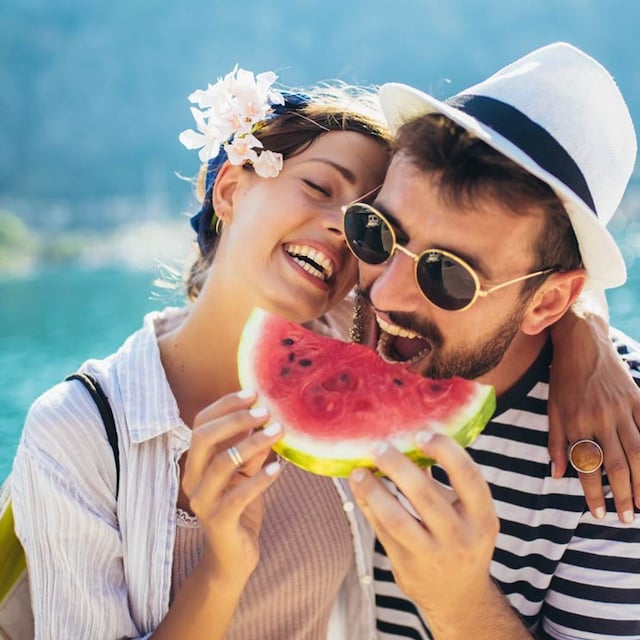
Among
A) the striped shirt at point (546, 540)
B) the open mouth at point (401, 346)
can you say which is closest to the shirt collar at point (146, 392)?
the open mouth at point (401, 346)

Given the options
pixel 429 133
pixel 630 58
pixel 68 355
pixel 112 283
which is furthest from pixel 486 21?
pixel 429 133

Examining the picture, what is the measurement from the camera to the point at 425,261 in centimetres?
200

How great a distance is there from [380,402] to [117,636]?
92 cm

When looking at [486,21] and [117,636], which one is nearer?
[117,636]

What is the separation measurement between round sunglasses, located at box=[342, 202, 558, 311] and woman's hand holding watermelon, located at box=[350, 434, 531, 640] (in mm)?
519

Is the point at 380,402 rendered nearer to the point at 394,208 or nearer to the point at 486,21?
the point at 394,208

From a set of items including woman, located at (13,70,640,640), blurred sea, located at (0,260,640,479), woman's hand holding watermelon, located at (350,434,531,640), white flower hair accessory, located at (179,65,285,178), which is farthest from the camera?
blurred sea, located at (0,260,640,479)

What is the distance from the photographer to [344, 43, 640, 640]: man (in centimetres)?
200

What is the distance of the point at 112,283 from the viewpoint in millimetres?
9930

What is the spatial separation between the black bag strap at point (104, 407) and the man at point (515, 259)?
0.77 metres

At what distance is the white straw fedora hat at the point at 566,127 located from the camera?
6.56 ft

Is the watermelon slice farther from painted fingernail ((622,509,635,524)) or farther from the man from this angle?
painted fingernail ((622,509,635,524))

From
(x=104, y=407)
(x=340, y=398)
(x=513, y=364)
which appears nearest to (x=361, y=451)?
(x=340, y=398)

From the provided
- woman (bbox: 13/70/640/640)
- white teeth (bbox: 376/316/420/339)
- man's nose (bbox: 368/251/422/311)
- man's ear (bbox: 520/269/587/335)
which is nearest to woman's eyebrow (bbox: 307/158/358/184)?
woman (bbox: 13/70/640/640)
